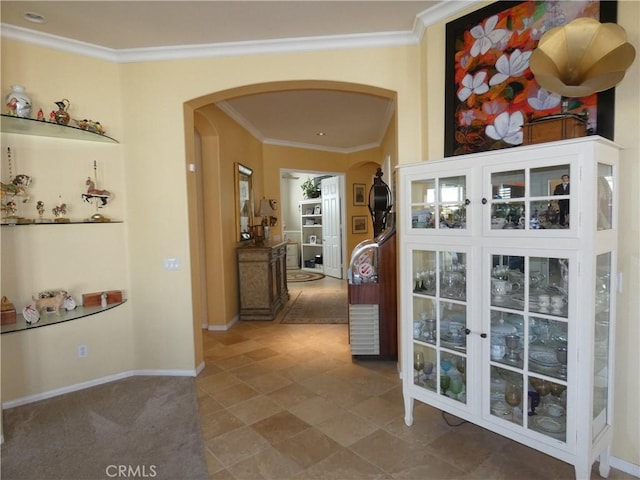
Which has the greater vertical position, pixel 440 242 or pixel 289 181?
pixel 289 181

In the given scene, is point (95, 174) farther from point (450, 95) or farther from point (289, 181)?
point (289, 181)

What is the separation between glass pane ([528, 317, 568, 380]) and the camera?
190 cm

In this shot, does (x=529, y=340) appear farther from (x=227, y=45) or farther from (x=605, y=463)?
(x=227, y=45)

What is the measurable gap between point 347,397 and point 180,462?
1321 millimetres

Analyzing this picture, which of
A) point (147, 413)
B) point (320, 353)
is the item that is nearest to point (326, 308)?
point (320, 353)

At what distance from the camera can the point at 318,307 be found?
6.02 m

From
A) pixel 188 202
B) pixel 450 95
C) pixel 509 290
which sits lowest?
pixel 509 290

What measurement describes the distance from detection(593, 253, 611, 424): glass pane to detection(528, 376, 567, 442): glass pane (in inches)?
7.1

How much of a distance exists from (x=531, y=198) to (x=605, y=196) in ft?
1.32

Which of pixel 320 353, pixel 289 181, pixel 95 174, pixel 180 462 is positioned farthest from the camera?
pixel 289 181

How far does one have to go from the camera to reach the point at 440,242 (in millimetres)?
2301

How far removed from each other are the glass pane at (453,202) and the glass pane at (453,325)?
51cm

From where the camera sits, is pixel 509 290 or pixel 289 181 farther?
pixel 289 181

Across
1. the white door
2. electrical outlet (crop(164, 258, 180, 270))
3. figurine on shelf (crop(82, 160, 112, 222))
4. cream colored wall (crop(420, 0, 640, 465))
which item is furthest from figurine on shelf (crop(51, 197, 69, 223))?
the white door
